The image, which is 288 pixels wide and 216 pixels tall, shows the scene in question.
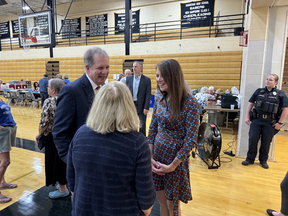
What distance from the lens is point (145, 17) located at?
41.4 ft

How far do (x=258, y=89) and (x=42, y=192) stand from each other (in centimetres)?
385

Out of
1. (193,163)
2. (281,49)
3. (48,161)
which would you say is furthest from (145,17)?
(48,161)

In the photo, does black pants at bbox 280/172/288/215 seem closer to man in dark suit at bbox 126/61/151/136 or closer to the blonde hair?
the blonde hair

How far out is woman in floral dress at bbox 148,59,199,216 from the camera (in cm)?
147

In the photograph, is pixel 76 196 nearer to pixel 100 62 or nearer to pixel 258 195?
pixel 100 62

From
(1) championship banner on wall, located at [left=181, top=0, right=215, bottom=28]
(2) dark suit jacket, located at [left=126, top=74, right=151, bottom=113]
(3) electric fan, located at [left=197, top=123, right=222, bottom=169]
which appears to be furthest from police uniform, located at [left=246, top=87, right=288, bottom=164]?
(1) championship banner on wall, located at [left=181, top=0, right=215, bottom=28]

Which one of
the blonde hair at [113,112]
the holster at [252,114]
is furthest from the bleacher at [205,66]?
the blonde hair at [113,112]

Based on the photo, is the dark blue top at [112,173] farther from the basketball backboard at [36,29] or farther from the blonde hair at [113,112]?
the basketball backboard at [36,29]

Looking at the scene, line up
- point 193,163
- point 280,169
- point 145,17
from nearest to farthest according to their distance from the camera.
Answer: point 280,169
point 193,163
point 145,17

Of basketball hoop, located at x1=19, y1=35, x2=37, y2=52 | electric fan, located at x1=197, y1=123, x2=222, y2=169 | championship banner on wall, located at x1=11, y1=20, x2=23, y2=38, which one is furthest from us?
championship banner on wall, located at x1=11, y1=20, x2=23, y2=38

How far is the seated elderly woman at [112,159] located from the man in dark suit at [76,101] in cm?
49

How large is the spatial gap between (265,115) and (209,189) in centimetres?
170

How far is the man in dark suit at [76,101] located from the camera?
1444 mm

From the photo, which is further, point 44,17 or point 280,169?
point 44,17
